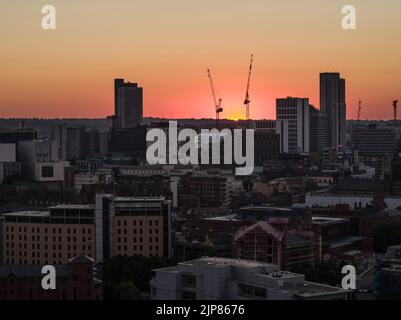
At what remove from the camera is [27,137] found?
53031mm

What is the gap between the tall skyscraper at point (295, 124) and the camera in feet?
233

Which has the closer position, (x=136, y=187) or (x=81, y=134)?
(x=136, y=187)

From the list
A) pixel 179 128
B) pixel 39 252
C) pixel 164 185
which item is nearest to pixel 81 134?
pixel 179 128

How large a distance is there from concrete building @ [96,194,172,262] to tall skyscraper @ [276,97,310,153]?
170 ft

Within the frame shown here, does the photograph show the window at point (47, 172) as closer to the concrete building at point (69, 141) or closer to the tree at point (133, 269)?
the concrete building at point (69, 141)

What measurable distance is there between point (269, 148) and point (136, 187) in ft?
83.3

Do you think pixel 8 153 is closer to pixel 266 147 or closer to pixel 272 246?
pixel 266 147

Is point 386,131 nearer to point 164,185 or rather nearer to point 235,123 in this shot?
point 235,123

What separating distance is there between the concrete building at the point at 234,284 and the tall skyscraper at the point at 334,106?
208 ft

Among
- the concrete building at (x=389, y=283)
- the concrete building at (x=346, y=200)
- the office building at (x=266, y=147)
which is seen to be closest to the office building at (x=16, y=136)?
the office building at (x=266, y=147)

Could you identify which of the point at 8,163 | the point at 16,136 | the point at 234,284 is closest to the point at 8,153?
the point at 8,163

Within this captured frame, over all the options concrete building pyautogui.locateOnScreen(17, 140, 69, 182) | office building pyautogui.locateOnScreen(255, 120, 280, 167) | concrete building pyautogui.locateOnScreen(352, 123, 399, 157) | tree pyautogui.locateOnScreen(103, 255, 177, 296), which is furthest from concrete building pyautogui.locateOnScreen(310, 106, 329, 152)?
tree pyautogui.locateOnScreen(103, 255, 177, 296)

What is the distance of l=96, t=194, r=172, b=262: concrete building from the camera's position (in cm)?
1917

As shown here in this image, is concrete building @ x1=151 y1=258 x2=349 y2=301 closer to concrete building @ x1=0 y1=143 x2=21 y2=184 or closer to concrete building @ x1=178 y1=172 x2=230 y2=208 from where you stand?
concrete building @ x1=178 y1=172 x2=230 y2=208
